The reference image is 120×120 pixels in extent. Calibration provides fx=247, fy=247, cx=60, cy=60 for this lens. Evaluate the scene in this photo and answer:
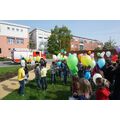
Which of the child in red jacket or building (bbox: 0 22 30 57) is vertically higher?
building (bbox: 0 22 30 57)

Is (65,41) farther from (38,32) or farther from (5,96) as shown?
(5,96)

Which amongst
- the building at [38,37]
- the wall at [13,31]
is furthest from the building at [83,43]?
the wall at [13,31]

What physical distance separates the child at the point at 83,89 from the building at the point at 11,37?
52.2 metres

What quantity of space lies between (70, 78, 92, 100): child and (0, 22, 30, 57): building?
5217 centimetres

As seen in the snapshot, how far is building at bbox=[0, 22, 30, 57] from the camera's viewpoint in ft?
191

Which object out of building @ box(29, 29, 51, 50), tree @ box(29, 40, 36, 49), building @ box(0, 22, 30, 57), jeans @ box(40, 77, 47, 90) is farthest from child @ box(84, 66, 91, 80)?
building @ box(29, 29, 51, 50)

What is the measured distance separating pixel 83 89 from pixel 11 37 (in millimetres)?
56012

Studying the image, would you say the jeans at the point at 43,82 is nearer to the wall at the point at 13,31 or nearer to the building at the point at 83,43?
the wall at the point at 13,31

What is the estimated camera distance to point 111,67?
8.72 metres

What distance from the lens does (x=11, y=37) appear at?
2399 inches

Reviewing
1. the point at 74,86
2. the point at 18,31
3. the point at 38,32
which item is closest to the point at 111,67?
the point at 74,86

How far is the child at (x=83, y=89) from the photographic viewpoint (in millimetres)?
6672

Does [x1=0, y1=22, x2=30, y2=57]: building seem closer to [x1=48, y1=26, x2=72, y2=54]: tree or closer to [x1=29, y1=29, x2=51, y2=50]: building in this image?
[x1=48, y1=26, x2=72, y2=54]: tree

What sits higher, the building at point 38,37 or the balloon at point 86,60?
the building at point 38,37
